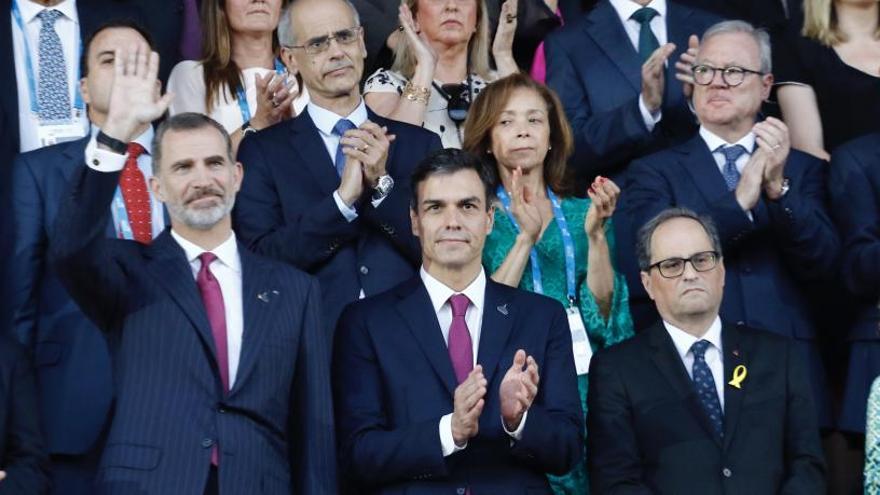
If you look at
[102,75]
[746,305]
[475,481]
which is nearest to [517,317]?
[475,481]

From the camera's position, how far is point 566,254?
6.50 meters

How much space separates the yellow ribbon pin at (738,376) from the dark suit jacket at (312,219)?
3.74ft

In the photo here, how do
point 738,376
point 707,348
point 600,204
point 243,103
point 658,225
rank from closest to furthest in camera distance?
point 738,376 < point 707,348 < point 658,225 < point 600,204 < point 243,103

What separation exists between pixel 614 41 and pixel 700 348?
6.15ft

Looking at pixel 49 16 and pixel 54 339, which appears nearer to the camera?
pixel 54 339

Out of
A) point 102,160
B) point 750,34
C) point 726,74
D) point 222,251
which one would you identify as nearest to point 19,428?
point 222,251

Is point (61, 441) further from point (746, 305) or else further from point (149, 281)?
point (746, 305)

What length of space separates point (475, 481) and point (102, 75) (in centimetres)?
217

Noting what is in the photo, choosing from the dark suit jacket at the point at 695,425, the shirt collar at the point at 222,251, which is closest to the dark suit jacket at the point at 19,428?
the shirt collar at the point at 222,251

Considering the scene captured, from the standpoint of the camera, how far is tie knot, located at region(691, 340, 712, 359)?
5996 mm

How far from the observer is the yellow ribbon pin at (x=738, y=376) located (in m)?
5.91

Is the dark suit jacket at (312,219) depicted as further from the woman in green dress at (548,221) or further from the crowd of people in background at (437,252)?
the woman in green dress at (548,221)

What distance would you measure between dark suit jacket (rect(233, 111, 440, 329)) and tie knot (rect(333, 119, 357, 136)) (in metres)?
0.07

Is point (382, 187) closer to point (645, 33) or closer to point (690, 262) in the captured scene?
point (690, 262)
